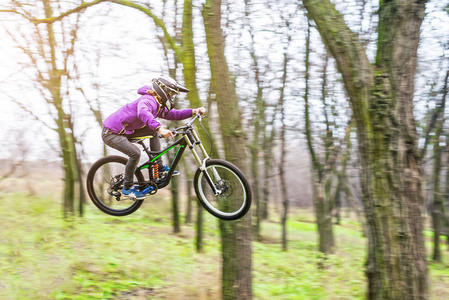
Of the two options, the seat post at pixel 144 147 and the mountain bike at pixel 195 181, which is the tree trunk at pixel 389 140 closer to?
the mountain bike at pixel 195 181

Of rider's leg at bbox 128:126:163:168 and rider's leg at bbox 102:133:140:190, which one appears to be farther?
rider's leg at bbox 128:126:163:168

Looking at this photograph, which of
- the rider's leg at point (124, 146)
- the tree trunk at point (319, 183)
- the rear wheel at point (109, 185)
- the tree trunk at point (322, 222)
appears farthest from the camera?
the tree trunk at point (322, 222)

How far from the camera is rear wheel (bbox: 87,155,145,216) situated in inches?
192

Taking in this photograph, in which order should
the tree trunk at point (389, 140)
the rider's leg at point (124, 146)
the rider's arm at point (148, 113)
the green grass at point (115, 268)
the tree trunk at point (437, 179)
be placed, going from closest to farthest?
the tree trunk at point (389, 140), the rider's arm at point (148, 113), the rider's leg at point (124, 146), the green grass at point (115, 268), the tree trunk at point (437, 179)

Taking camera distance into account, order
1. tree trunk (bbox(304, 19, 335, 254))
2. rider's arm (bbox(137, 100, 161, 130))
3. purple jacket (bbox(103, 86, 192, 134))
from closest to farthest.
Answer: rider's arm (bbox(137, 100, 161, 130)) → purple jacket (bbox(103, 86, 192, 134)) → tree trunk (bbox(304, 19, 335, 254))

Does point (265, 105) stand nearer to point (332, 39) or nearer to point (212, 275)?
point (212, 275)

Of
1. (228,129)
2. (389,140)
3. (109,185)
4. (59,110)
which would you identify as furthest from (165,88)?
(59,110)

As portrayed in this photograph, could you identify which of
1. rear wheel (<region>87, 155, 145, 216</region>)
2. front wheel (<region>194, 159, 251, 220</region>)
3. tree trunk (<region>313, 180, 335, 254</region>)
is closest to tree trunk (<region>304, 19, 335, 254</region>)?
tree trunk (<region>313, 180, 335, 254</region>)

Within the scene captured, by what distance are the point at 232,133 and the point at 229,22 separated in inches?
236

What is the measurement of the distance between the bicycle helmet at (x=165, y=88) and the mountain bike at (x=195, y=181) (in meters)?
0.39

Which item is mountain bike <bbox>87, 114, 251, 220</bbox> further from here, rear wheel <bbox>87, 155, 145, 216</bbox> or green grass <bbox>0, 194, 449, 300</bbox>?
green grass <bbox>0, 194, 449, 300</bbox>

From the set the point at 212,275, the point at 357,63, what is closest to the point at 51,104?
the point at 212,275

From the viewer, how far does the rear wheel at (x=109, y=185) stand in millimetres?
4867

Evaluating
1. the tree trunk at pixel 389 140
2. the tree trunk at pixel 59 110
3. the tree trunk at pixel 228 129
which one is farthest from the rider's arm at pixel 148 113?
the tree trunk at pixel 59 110
